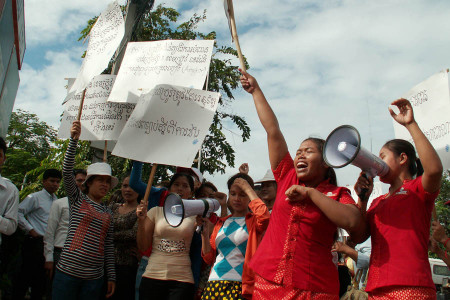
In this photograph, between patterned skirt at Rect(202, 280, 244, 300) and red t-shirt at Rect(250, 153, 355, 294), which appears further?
patterned skirt at Rect(202, 280, 244, 300)

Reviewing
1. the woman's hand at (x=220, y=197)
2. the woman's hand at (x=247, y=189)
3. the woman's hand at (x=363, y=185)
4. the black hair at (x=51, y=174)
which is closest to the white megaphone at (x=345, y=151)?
the woman's hand at (x=363, y=185)

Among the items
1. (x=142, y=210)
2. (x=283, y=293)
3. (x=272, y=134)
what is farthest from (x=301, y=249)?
(x=142, y=210)

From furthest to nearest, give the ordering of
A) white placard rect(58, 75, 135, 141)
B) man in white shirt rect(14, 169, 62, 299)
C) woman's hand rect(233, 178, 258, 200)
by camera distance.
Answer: man in white shirt rect(14, 169, 62, 299) < white placard rect(58, 75, 135, 141) < woman's hand rect(233, 178, 258, 200)

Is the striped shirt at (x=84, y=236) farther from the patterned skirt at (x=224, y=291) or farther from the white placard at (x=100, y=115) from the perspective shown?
the patterned skirt at (x=224, y=291)

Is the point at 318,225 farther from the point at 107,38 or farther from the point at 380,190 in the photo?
the point at 380,190

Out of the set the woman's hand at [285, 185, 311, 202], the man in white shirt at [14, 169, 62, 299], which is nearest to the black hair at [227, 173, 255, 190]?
the woman's hand at [285, 185, 311, 202]

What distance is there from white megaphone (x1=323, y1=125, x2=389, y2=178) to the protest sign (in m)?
1.71

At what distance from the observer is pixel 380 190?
6543 millimetres

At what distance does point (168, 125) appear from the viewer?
12.4ft

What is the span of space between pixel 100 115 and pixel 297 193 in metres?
3.01

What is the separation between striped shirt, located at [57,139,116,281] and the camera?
3.54m

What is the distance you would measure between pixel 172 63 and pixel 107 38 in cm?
85

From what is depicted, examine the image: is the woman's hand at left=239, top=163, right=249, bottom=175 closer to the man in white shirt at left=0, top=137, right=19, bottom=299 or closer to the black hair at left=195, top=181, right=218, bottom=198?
the black hair at left=195, top=181, right=218, bottom=198

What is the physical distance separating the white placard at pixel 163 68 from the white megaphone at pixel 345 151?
81.6 inches
